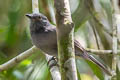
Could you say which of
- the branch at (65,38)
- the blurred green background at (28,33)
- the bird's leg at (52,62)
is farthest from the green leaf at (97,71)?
the branch at (65,38)

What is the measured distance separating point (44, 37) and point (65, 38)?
1176mm

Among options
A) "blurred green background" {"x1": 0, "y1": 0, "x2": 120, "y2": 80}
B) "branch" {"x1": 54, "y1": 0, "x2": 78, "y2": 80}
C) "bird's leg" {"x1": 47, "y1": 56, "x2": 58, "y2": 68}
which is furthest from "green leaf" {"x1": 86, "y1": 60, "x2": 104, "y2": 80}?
"branch" {"x1": 54, "y1": 0, "x2": 78, "y2": 80}

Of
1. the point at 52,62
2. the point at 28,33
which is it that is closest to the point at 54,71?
the point at 52,62

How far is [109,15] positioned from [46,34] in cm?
109

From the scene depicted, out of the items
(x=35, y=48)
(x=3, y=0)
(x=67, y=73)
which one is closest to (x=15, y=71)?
(x=35, y=48)

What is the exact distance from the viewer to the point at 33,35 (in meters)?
3.46

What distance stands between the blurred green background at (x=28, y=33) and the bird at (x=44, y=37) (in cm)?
25

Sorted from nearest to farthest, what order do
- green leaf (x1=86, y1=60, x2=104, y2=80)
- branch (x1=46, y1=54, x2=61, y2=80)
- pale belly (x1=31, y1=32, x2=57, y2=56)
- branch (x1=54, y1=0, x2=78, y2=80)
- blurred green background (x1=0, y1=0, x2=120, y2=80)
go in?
branch (x1=54, y1=0, x2=78, y2=80) < branch (x1=46, y1=54, x2=61, y2=80) < pale belly (x1=31, y1=32, x2=57, y2=56) < green leaf (x1=86, y1=60, x2=104, y2=80) < blurred green background (x1=0, y1=0, x2=120, y2=80)

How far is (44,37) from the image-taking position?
330 cm

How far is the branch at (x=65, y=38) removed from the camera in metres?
2.05

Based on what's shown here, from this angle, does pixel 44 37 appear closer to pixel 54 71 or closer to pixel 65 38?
pixel 54 71

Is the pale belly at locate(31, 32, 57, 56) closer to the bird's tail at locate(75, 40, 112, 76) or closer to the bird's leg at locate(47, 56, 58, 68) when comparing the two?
the bird's leg at locate(47, 56, 58, 68)

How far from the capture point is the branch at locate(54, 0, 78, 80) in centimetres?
205

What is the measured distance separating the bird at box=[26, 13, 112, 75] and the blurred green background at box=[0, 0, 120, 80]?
0.81ft
